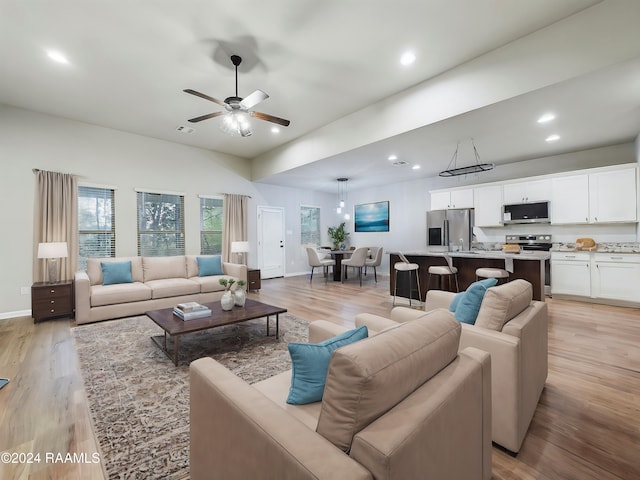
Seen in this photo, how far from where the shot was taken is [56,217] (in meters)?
4.71

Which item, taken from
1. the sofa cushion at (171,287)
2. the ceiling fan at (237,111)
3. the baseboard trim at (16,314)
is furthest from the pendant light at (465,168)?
the baseboard trim at (16,314)

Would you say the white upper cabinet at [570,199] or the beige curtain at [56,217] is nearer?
the beige curtain at [56,217]

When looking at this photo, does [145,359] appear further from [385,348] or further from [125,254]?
[125,254]

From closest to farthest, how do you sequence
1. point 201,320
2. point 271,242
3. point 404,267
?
→ point 201,320
point 404,267
point 271,242

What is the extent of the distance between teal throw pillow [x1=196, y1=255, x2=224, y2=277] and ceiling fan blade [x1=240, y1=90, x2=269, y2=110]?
Result: 3.15m

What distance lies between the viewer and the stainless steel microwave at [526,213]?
17.9 feet

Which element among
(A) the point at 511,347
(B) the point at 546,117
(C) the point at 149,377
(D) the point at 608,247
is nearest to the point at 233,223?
(C) the point at 149,377

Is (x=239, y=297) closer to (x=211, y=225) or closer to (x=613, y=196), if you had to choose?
(x=211, y=225)

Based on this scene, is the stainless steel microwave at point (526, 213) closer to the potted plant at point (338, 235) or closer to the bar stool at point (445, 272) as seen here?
the bar stool at point (445, 272)

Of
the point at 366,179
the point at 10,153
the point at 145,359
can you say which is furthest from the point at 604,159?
the point at 10,153

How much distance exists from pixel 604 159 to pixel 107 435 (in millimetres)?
7668

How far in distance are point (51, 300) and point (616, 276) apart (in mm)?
8578

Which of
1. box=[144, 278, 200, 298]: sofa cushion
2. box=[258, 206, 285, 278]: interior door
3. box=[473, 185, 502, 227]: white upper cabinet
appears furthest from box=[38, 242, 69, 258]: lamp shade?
box=[473, 185, 502, 227]: white upper cabinet

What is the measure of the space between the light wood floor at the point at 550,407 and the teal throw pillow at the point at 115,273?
81 cm
